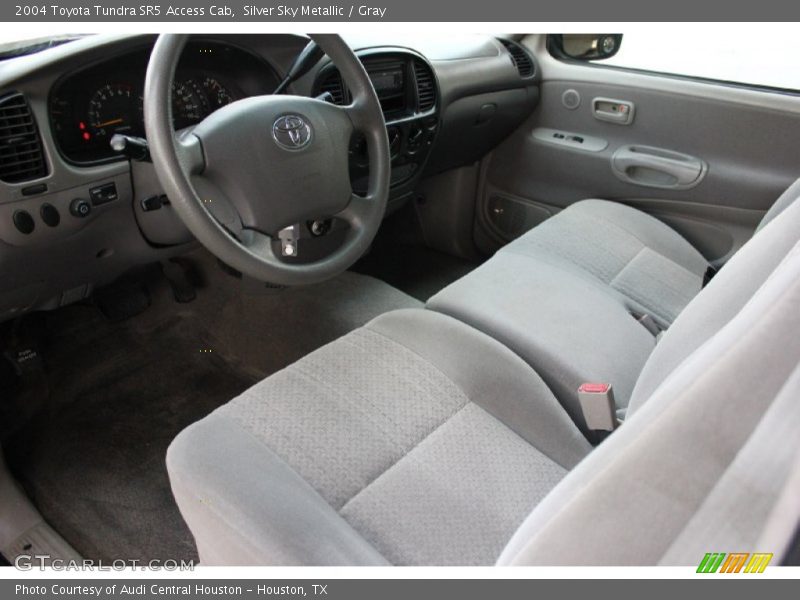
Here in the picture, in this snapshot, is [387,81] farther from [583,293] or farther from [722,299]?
[722,299]

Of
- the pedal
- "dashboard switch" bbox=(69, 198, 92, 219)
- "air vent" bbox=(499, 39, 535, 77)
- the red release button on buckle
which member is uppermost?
"air vent" bbox=(499, 39, 535, 77)

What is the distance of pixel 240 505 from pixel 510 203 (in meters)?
1.67

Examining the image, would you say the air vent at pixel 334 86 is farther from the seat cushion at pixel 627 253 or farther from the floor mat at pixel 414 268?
the floor mat at pixel 414 268

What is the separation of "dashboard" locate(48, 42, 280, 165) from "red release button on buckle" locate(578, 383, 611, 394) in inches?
36.6

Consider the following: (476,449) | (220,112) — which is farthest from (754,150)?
(220,112)

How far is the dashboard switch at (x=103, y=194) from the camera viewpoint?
1356 mm

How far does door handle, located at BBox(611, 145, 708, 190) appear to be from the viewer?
1911mm

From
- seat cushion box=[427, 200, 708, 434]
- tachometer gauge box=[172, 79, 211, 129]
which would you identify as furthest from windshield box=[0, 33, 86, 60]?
seat cushion box=[427, 200, 708, 434]

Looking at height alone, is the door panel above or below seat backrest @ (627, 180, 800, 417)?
below

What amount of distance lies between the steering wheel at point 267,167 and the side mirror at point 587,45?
1.01m

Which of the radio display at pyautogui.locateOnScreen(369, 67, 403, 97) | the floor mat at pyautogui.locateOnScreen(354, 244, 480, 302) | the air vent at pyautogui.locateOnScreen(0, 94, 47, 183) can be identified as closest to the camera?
the air vent at pyautogui.locateOnScreen(0, 94, 47, 183)

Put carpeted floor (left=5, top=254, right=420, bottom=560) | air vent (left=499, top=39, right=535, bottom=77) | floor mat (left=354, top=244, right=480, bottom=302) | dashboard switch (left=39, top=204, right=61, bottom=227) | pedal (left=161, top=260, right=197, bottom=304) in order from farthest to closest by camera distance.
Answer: floor mat (left=354, top=244, right=480, bottom=302) < air vent (left=499, top=39, right=535, bottom=77) < pedal (left=161, top=260, right=197, bottom=304) < carpeted floor (left=5, top=254, right=420, bottom=560) < dashboard switch (left=39, top=204, right=61, bottom=227)

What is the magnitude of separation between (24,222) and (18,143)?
5.7 inches

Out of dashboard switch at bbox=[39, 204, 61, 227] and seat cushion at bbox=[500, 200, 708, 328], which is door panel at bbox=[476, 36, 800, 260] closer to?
seat cushion at bbox=[500, 200, 708, 328]
